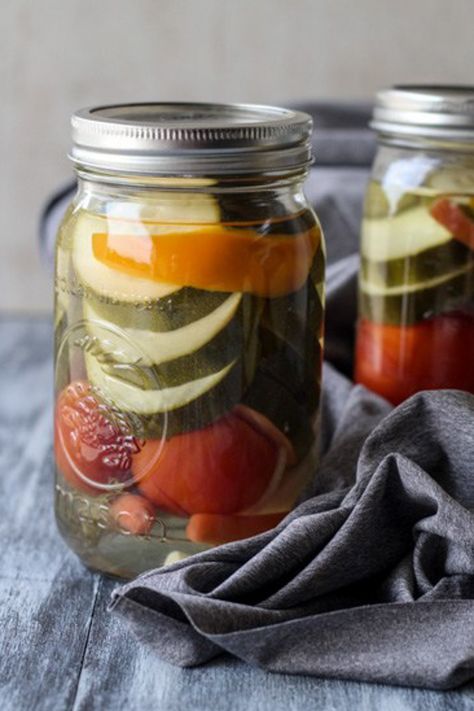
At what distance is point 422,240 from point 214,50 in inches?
22.2

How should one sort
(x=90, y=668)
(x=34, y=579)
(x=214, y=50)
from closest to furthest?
1. (x=90, y=668)
2. (x=34, y=579)
3. (x=214, y=50)

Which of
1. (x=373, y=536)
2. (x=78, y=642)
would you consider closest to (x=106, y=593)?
(x=78, y=642)

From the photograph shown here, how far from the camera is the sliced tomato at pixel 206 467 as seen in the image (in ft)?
2.37

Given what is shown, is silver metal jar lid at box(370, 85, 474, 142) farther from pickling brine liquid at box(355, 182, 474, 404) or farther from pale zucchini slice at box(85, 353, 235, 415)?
pale zucchini slice at box(85, 353, 235, 415)

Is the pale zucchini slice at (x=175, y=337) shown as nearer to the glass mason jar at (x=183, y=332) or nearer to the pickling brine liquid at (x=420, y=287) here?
the glass mason jar at (x=183, y=332)

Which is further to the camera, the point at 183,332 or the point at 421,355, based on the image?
the point at 421,355

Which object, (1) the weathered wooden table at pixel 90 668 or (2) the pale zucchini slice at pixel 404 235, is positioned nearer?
(1) the weathered wooden table at pixel 90 668

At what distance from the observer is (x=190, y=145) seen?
2.22ft

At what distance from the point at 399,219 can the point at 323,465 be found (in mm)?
194

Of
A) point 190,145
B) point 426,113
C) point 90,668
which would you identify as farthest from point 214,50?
point 90,668

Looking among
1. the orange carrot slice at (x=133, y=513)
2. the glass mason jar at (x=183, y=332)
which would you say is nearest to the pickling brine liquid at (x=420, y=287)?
the glass mason jar at (x=183, y=332)

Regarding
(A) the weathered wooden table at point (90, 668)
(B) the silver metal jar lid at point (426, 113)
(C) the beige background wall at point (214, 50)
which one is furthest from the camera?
(C) the beige background wall at point (214, 50)

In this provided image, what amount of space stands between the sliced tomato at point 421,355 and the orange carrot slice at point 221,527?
0.65ft

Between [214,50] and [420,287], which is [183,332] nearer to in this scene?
[420,287]
